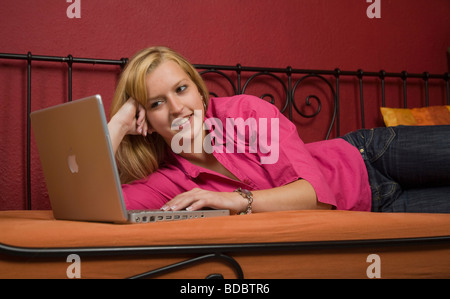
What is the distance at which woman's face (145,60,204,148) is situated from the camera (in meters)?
1.37

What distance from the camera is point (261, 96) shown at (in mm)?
2119

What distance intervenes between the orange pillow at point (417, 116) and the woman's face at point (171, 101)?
116cm

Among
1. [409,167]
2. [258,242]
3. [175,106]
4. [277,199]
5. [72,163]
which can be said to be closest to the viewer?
[258,242]

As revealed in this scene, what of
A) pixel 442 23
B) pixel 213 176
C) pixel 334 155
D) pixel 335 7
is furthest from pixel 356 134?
pixel 442 23

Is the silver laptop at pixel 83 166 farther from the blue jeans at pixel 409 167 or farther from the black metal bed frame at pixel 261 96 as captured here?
the blue jeans at pixel 409 167

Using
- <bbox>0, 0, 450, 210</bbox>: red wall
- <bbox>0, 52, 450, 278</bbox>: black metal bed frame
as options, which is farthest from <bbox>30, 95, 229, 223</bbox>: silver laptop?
<bbox>0, 0, 450, 210</bbox>: red wall

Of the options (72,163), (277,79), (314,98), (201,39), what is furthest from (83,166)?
(314,98)

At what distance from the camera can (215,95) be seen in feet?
6.68

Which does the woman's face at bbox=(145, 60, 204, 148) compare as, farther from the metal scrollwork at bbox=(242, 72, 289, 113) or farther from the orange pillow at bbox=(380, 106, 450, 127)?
the orange pillow at bbox=(380, 106, 450, 127)

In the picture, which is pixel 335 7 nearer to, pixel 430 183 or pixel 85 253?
pixel 430 183

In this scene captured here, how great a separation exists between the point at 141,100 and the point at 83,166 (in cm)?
49

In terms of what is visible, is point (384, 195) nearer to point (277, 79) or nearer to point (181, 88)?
point (181, 88)

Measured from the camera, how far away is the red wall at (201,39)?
1.77 m

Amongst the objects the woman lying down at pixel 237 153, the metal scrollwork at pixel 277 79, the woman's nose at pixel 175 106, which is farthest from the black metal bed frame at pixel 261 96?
the woman's nose at pixel 175 106
